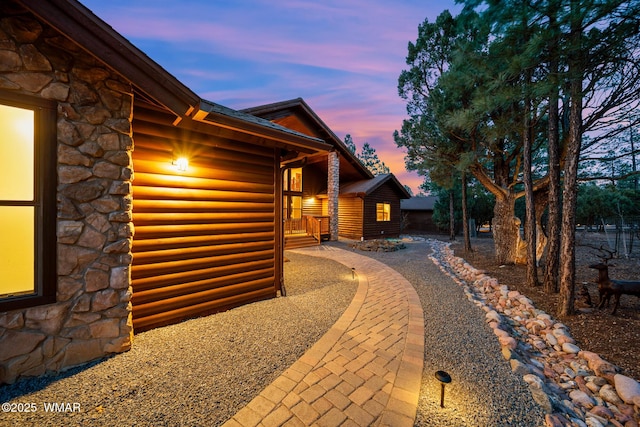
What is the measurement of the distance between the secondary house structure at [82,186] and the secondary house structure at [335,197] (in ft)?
27.9

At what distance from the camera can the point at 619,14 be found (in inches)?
121

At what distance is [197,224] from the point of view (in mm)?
3760

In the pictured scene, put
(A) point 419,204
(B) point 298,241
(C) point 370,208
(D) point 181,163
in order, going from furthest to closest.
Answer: (A) point 419,204, (C) point 370,208, (B) point 298,241, (D) point 181,163

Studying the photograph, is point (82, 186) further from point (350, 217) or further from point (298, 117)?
point (350, 217)

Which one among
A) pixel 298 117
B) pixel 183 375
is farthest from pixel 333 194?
pixel 183 375

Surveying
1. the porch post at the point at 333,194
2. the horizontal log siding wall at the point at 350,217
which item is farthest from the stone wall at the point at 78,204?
the horizontal log siding wall at the point at 350,217

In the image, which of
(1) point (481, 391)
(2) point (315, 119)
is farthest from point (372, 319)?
(2) point (315, 119)

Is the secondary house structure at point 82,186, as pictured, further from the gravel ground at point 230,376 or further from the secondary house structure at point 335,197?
the secondary house structure at point 335,197

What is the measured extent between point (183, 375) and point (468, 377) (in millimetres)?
2961

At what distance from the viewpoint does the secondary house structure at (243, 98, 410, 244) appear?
12.9m

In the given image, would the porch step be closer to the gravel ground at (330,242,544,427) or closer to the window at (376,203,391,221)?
the window at (376,203,391,221)

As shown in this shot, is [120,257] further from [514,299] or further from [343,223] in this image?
[343,223]

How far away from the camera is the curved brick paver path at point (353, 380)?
1.93m

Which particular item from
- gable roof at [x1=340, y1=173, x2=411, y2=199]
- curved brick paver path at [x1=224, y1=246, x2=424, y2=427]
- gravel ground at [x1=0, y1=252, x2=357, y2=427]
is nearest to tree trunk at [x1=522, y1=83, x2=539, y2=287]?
curved brick paver path at [x1=224, y1=246, x2=424, y2=427]
